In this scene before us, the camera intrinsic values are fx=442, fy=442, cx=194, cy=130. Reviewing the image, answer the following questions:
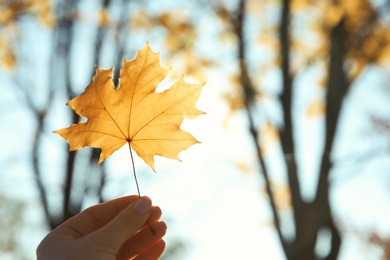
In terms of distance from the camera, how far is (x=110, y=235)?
760 mm

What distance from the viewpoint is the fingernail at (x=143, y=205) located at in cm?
81

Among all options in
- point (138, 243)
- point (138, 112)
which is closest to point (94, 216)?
point (138, 243)

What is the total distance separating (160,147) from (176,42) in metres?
3.72

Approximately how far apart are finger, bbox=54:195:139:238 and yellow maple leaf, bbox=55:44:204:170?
10 cm

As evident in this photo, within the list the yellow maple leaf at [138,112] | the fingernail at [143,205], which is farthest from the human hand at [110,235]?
the yellow maple leaf at [138,112]

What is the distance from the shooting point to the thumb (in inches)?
29.8

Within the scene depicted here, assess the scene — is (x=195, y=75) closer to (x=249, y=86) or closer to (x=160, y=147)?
(x=249, y=86)

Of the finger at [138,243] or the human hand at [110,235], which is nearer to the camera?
the human hand at [110,235]

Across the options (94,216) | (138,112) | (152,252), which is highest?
(138,112)

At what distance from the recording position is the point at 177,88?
88cm

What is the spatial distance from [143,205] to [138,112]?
0.19 metres

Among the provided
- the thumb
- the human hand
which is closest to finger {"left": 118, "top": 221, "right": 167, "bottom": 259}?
the human hand

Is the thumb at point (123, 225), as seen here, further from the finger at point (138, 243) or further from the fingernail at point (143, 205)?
the finger at point (138, 243)

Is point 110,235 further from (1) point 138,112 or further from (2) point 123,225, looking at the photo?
(1) point 138,112
